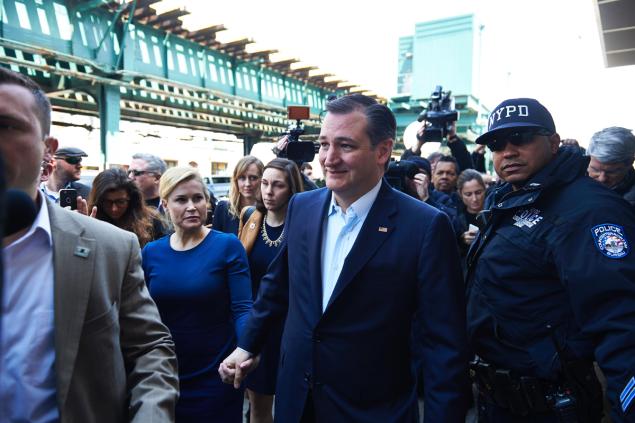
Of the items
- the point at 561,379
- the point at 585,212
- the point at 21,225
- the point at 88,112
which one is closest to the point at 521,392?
the point at 561,379

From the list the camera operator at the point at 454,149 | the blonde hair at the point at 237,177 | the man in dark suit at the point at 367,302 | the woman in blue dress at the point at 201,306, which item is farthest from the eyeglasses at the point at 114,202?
the camera operator at the point at 454,149

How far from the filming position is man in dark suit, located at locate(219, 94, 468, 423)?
6.02ft

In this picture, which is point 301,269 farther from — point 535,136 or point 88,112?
point 88,112

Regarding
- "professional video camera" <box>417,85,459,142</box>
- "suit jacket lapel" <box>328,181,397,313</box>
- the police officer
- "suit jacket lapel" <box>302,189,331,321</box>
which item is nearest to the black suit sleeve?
"suit jacket lapel" <box>328,181,397,313</box>

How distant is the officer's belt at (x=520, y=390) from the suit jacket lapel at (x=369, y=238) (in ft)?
2.62

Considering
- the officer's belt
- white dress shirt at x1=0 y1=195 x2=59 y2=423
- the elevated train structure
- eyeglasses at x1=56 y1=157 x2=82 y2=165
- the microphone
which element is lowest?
the officer's belt

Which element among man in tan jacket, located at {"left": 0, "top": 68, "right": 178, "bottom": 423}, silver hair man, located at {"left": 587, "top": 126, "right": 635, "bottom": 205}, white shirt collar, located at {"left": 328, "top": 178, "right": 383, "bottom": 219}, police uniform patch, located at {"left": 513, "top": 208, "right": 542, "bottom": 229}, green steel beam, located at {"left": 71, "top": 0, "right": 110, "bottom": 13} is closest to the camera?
man in tan jacket, located at {"left": 0, "top": 68, "right": 178, "bottom": 423}

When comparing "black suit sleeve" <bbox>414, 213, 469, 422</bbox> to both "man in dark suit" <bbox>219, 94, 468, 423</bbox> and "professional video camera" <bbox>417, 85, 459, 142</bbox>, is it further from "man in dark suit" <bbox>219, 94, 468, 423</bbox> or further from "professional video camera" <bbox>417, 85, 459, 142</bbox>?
"professional video camera" <bbox>417, 85, 459, 142</bbox>

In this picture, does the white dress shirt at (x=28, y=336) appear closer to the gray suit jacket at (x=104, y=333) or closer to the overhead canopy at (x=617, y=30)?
the gray suit jacket at (x=104, y=333)

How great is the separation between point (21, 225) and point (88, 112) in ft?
52.9

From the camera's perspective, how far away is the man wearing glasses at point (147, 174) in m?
4.50

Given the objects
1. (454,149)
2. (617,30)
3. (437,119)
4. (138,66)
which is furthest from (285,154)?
(138,66)

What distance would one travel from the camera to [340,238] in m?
2.10

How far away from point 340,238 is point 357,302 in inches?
13.3
